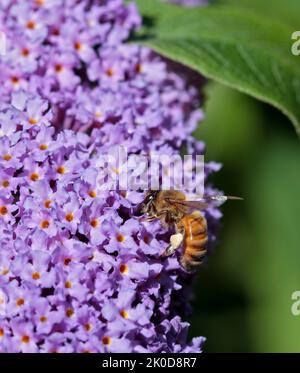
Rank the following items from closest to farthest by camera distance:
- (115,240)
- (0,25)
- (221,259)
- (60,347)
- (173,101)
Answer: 1. (60,347)
2. (115,240)
3. (0,25)
4. (173,101)
5. (221,259)

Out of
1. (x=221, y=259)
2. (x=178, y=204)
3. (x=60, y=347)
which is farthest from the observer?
(x=221, y=259)

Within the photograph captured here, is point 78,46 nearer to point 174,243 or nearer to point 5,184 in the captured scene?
point 5,184

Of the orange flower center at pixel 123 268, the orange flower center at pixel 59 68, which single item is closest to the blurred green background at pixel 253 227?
the orange flower center at pixel 59 68

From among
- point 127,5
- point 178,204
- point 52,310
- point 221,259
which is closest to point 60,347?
point 52,310

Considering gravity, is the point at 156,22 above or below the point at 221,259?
above

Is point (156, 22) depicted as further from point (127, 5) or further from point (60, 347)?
point (60, 347)

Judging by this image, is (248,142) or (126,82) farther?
(248,142)

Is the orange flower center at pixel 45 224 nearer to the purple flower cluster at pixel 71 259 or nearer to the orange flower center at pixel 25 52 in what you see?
the purple flower cluster at pixel 71 259
